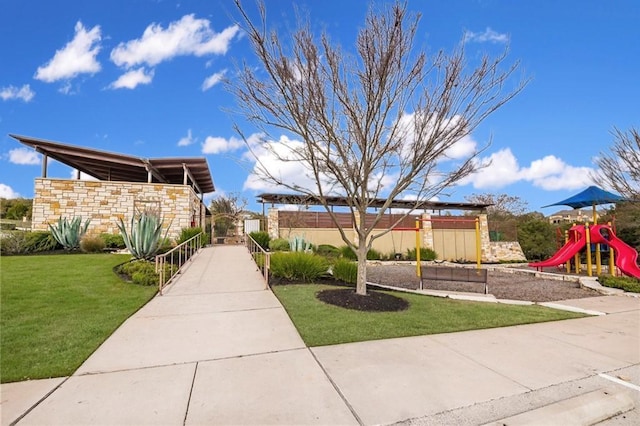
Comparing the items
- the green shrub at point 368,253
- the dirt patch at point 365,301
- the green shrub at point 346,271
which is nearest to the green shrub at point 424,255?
the green shrub at point 368,253

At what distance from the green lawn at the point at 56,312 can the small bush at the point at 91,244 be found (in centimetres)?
332

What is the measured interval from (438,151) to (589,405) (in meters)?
4.73

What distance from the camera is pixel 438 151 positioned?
6477 millimetres

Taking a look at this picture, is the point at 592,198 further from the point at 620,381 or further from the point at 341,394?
the point at 341,394

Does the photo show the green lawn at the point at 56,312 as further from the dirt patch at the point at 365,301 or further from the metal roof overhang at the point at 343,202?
the metal roof overhang at the point at 343,202

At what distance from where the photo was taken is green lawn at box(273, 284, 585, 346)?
4.69 meters

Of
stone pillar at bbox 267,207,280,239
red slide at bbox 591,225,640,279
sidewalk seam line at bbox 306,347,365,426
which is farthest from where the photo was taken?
stone pillar at bbox 267,207,280,239

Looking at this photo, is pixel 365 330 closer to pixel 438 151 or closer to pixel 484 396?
pixel 484 396

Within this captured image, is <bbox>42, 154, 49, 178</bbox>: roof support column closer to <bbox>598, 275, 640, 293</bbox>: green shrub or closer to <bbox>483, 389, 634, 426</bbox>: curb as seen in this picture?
<bbox>483, 389, 634, 426</bbox>: curb

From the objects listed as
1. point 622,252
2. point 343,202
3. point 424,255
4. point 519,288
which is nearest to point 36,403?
point 519,288

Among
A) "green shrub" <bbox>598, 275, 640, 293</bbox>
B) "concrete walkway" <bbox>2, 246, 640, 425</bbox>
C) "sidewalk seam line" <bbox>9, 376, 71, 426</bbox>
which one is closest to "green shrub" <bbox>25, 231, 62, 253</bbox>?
"concrete walkway" <bbox>2, 246, 640, 425</bbox>

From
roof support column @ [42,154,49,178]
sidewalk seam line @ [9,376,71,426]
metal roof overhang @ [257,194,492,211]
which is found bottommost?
sidewalk seam line @ [9,376,71,426]

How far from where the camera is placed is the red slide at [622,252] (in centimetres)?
1093

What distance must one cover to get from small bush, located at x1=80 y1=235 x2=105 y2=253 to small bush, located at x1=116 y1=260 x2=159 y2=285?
195 inches
